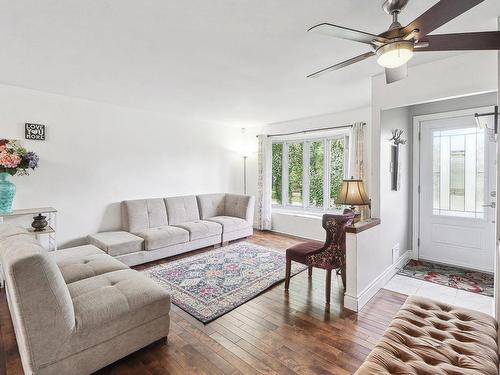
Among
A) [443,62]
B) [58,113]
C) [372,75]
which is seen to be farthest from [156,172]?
[443,62]

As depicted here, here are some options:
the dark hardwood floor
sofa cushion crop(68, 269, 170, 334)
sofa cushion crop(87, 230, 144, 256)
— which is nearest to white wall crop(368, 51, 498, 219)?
the dark hardwood floor

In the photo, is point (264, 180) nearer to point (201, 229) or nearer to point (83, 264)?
point (201, 229)

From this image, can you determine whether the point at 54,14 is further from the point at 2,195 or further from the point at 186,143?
the point at 186,143

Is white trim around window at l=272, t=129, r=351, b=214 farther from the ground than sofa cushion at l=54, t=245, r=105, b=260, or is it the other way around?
white trim around window at l=272, t=129, r=351, b=214

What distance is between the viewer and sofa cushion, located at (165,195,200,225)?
4734 millimetres

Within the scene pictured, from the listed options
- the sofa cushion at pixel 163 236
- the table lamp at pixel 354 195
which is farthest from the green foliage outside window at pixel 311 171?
the sofa cushion at pixel 163 236

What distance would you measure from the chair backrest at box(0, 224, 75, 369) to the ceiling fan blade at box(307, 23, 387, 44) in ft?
6.72

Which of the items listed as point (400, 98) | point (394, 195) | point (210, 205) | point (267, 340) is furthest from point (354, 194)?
point (210, 205)

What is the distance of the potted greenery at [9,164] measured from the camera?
116 inches

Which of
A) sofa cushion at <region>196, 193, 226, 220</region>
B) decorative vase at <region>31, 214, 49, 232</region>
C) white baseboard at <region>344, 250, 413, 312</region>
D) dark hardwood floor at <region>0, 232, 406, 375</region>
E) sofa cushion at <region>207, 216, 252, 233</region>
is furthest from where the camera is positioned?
sofa cushion at <region>196, 193, 226, 220</region>

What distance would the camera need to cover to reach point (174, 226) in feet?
14.7

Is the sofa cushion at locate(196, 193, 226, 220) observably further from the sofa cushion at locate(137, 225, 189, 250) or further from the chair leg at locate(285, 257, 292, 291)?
the chair leg at locate(285, 257, 292, 291)

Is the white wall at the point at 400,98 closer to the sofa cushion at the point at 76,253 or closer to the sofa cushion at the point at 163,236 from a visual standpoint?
the sofa cushion at the point at 163,236

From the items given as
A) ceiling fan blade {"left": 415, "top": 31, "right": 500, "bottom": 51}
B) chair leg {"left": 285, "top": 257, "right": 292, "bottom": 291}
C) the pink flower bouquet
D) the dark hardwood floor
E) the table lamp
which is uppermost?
ceiling fan blade {"left": 415, "top": 31, "right": 500, "bottom": 51}
